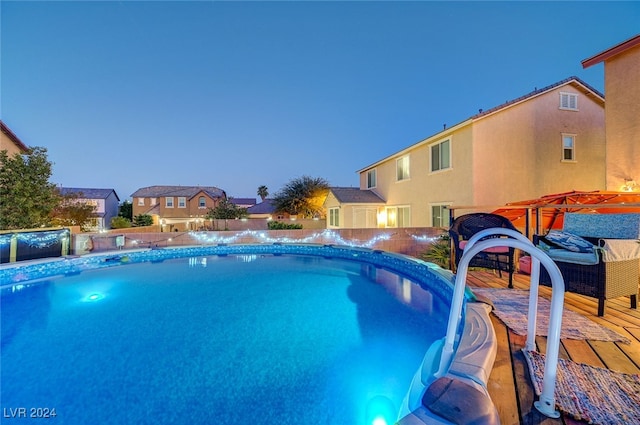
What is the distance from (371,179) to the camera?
19250 millimetres

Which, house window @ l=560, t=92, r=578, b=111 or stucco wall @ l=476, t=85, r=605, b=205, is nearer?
stucco wall @ l=476, t=85, r=605, b=205

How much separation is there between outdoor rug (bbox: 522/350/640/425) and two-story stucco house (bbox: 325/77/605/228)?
9218mm

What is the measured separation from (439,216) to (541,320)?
9632 millimetres

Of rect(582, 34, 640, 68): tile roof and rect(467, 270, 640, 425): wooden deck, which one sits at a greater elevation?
rect(582, 34, 640, 68): tile roof

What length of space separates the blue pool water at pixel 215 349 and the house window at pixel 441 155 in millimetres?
6807

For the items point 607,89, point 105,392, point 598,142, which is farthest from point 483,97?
point 105,392

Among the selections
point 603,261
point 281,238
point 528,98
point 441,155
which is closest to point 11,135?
point 281,238

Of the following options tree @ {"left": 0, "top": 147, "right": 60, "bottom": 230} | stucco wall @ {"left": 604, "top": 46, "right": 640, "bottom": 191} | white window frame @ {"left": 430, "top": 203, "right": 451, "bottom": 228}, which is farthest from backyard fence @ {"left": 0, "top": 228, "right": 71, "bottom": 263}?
stucco wall @ {"left": 604, "top": 46, "right": 640, "bottom": 191}

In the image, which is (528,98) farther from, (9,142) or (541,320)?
(9,142)

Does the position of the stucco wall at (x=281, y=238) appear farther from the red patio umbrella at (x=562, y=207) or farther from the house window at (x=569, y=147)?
the house window at (x=569, y=147)

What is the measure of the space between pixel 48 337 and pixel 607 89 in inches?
593

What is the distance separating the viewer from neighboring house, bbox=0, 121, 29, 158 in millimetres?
12052

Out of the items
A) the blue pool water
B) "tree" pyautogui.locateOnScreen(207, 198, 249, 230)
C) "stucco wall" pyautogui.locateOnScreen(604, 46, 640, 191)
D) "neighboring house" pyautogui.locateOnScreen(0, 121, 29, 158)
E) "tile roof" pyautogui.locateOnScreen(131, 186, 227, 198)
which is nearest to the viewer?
the blue pool water

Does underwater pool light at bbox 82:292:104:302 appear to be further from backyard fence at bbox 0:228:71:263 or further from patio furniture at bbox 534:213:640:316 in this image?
patio furniture at bbox 534:213:640:316
